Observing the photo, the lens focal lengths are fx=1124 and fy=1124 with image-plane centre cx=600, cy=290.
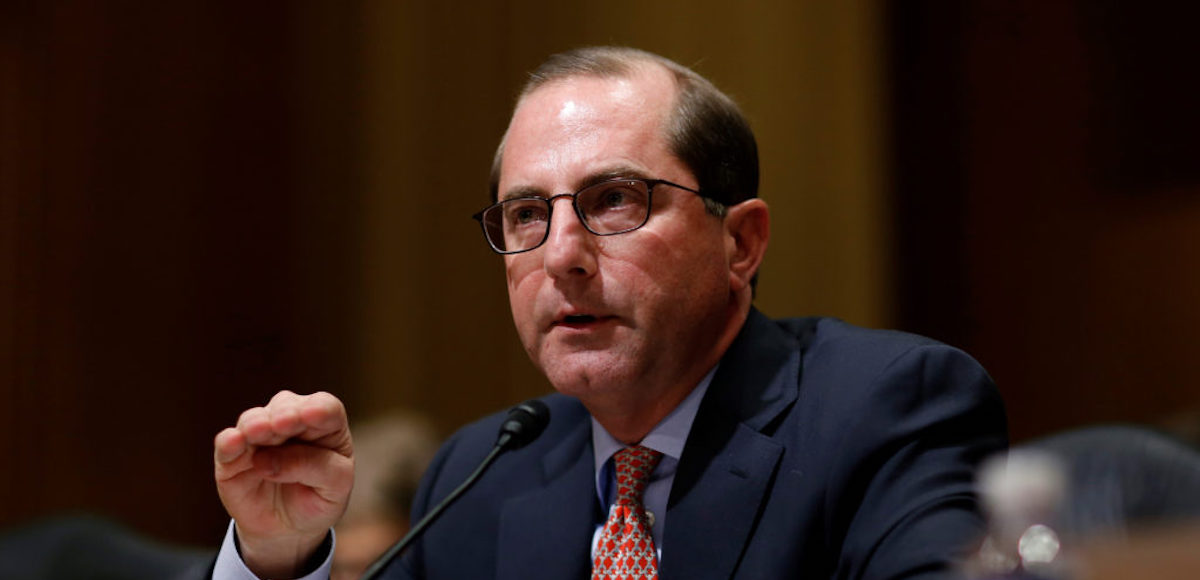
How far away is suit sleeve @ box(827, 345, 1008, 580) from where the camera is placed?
1377mm

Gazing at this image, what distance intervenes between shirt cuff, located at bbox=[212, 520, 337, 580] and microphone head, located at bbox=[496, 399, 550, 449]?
332 millimetres

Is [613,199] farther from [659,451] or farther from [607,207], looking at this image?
[659,451]

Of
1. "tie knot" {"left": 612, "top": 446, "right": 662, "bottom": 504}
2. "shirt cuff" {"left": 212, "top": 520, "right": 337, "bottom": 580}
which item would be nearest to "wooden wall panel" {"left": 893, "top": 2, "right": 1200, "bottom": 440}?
"tie knot" {"left": 612, "top": 446, "right": 662, "bottom": 504}

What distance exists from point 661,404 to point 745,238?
0.31 metres

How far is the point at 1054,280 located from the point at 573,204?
257 centimetres

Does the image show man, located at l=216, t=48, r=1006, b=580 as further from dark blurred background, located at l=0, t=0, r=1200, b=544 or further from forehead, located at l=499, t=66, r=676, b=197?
dark blurred background, located at l=0, t=0, r=1200, b=544

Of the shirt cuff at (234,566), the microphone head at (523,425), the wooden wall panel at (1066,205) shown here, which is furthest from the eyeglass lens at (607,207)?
the wooden wall panel at (1066,205)

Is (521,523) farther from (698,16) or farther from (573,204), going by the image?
(698,16)

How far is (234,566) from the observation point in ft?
5.27

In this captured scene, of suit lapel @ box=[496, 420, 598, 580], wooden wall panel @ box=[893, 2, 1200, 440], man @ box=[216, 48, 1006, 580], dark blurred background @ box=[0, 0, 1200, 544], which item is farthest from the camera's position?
dark blurred background @ box=[0, 0, 1200, 544]

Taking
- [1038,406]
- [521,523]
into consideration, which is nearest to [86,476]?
[521,523]

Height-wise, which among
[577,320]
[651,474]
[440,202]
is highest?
[577,320]

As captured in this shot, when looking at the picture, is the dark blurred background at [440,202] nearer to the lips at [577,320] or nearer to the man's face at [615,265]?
the man's face at [615,265]

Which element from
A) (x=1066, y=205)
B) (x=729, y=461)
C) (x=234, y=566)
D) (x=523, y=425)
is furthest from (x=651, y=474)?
(x=1066, y=205)
